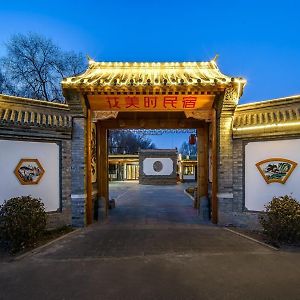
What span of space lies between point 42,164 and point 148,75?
4.83 metres

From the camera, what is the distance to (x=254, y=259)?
5348 millimetres

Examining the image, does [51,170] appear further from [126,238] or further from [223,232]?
[223,232]

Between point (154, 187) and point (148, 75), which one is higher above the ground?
point (148, 75)

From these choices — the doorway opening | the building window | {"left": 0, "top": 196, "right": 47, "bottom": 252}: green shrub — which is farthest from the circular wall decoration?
{"left": 0, "top": 196, "right": 47, "bottom": 252}: green shrub

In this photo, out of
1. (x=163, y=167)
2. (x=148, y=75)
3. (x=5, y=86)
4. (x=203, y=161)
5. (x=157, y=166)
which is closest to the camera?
(x=148, y=75)

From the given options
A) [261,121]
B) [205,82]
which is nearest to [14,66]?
[205,82]

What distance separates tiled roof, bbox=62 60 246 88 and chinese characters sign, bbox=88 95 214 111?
1.77ft

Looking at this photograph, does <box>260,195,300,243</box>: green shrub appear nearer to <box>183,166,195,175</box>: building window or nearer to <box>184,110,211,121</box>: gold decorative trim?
<box>184,110,211,121</box>: gold decorative trim

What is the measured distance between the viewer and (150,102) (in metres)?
8.24

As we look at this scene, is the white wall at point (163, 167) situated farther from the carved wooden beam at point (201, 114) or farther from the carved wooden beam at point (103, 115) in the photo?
the carved wooden beam at point (103, 115)

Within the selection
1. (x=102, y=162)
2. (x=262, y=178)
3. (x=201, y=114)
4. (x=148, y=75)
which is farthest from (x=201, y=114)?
(x=102, y=162)

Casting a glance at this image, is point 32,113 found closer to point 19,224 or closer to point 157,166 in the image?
point 19,224

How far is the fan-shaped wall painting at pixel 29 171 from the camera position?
7.31m

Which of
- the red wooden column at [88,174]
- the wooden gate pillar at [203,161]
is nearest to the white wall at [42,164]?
the red wooden column at [88,174]
